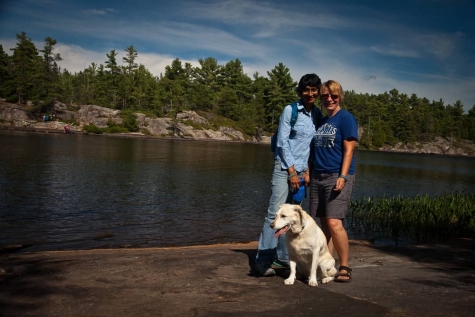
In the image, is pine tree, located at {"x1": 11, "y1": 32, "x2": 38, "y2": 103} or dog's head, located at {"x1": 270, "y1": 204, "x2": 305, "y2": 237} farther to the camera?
pine tree, located at {"x1": 11, "y1": 32, "x2": 38, "y2": 103}

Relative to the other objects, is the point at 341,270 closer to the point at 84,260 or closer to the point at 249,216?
the point at 84,260

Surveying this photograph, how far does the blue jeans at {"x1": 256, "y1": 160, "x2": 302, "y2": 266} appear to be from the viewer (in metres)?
5.93

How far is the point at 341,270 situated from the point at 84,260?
459cm

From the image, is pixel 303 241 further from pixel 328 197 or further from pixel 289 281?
pixel 328 197

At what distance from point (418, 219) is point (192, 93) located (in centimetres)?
9683

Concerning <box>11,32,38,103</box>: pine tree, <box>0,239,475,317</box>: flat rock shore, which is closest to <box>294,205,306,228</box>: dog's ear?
<box>0,239,475,317</box>: flat rock shore

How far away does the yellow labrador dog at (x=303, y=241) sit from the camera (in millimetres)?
5191

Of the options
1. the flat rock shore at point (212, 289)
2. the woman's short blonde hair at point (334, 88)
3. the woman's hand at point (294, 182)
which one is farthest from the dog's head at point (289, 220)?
the woman's short blonde hair at point (334, 88)

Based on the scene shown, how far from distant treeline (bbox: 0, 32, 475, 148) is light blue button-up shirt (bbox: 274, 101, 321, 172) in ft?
307

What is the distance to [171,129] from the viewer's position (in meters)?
96.4

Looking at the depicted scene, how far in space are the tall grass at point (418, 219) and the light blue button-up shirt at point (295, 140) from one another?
9917mm

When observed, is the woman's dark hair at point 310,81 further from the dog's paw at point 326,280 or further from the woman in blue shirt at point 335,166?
the dog's paw at point 326,280

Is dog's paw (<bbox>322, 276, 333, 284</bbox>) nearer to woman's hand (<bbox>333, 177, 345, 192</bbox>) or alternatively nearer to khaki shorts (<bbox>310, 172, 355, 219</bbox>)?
khaki shorts (<bbox>310, 172, 355, 219</bbox>)

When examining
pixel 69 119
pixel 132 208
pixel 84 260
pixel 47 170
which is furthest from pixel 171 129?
pixel 84 260
